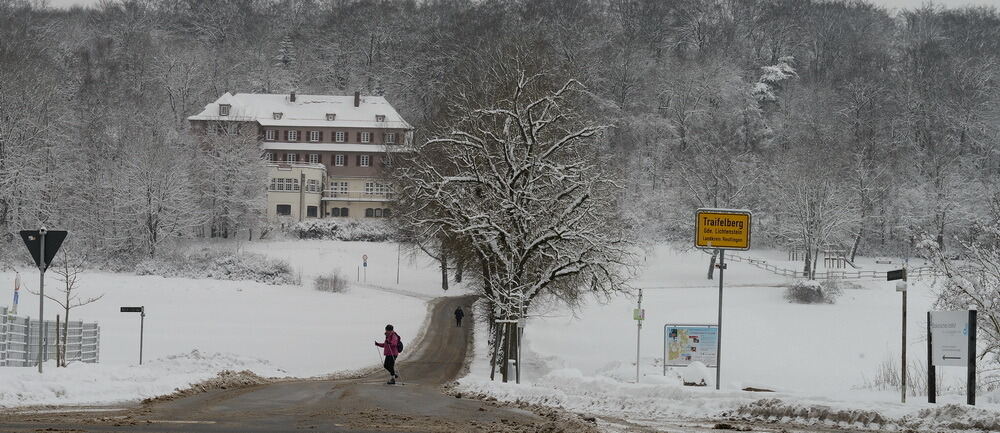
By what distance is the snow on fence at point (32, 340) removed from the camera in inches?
994

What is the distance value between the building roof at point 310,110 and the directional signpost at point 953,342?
98.6m

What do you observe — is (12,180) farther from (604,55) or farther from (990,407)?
(990,407)

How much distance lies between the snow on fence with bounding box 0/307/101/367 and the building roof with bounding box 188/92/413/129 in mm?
74755

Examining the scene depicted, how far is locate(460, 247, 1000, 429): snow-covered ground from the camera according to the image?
14.9m

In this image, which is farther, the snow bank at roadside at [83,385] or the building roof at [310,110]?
the building roof at [310,110]

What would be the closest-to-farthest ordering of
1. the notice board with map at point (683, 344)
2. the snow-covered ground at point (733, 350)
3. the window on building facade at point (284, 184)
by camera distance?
the snow-covered ground at point (733, 350) < the notice board with map at point (683, 344) < the window on building facade at point (284, 184)

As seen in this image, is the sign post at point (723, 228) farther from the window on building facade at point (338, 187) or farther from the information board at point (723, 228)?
the window on building facade at point (338, 187)

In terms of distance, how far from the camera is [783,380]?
37688 millimetres

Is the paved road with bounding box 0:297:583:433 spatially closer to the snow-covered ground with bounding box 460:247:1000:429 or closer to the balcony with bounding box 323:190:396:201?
the snow-covered ground with bounding box 460:247:1000:429

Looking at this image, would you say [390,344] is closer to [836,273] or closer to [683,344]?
[683,344]

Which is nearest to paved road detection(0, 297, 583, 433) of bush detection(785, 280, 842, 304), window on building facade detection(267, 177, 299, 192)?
bush detection(785, 280, 842, 304)

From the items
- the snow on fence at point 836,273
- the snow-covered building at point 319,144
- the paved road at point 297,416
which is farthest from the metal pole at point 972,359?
the snow-covered building at point 319,144

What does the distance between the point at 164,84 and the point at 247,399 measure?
104 meters

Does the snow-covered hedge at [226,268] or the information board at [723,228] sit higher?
the information board at [723,228]
